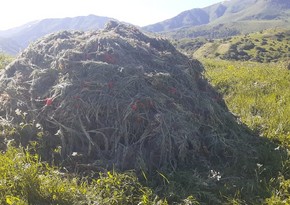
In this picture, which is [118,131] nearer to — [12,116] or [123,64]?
[123,64]

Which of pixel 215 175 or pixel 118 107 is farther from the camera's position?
pixel 118 107

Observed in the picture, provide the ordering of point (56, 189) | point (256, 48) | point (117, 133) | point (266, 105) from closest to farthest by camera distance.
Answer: point (56, 189) < point (117, 133) < point (266, 105) < point (256, 48)

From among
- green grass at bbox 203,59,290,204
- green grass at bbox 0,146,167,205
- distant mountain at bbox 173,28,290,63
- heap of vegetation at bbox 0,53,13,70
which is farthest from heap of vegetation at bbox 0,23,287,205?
distant mountain at bbox 173,28,290,63

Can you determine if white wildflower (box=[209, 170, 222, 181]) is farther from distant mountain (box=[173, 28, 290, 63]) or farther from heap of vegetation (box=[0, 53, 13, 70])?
distant mountain (box=[173, 28, 290, 63])

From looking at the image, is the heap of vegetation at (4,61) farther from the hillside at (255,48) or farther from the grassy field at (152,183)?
the hillside at (255,48)

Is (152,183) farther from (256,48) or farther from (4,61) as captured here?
(256,48)

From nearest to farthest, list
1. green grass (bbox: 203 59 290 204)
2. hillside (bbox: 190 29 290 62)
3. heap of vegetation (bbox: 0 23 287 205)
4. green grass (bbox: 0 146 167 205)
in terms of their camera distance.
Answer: green grass (bbox: 0 146 167 205) → heap of vegetation (bbox: 0 23 287 205) → green grass (bbox: 203 59 290 204) → hillside (bbox: 190 29 290 62)

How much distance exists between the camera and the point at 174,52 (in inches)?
314

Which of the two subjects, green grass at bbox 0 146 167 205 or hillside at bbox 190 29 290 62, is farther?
hillside at bbox 190 29 290 62

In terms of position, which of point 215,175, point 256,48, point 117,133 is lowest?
point 256,48

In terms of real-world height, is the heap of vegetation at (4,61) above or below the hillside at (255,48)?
above

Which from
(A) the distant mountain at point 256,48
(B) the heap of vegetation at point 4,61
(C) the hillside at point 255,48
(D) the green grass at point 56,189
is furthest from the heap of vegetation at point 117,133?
(C) the hillside at point 255,48

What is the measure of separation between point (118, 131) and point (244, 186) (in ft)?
6.60

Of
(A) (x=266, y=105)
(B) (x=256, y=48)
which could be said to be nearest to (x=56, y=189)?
(A) (x=266, y=105)
